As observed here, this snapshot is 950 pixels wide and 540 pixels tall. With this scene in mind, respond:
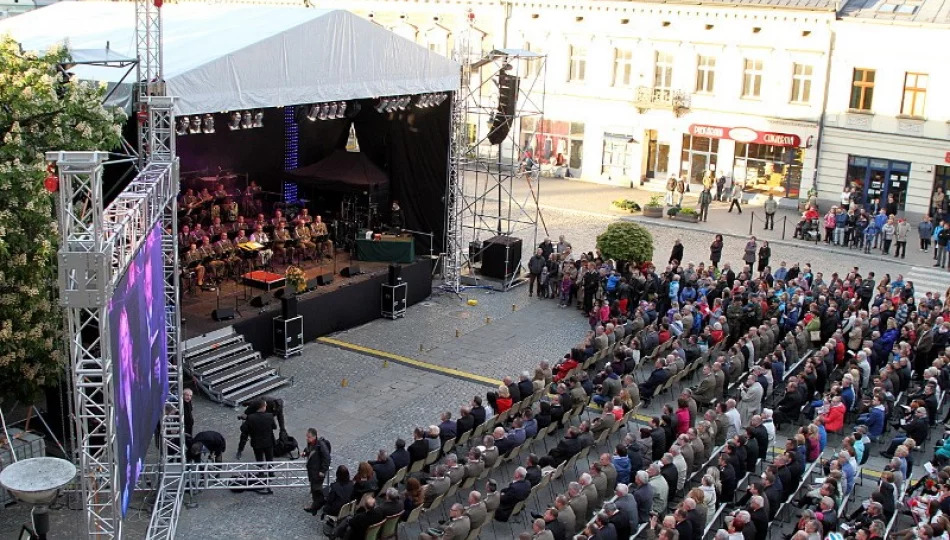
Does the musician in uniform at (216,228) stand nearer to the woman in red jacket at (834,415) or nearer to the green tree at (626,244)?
the green tree at (626,244)

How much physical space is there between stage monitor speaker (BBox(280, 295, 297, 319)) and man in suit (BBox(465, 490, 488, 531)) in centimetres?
897

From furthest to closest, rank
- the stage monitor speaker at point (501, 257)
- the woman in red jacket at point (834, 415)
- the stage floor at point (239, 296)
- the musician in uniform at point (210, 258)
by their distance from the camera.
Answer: the stage monitor speaker at point (501, 257), the musician in uniform at point (210, 258), the stage floor at point (239, 296), the woman in red jacket at point (834, 415)

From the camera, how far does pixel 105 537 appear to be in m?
11.8

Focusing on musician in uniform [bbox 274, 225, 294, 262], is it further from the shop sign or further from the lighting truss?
the shop sign

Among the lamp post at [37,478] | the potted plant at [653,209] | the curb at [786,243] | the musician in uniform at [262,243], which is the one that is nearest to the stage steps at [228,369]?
the musician in uniform at [262,243]

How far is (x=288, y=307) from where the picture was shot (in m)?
21.6

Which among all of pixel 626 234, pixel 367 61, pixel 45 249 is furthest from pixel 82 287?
pixel 626 234

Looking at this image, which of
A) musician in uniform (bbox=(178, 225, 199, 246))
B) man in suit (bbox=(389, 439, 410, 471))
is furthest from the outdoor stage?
man in suit (bbox=(389, 439, 410, 471))

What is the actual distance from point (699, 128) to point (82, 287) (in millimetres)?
32399

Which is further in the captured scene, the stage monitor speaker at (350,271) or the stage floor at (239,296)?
the stage monitor speaker at (350,271)

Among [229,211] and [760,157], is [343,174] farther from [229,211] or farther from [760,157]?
[760,157]

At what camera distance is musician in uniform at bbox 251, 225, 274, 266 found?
24688 millimetres

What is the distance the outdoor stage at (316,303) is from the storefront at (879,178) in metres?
18.2

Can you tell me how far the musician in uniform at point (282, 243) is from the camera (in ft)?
83.6
